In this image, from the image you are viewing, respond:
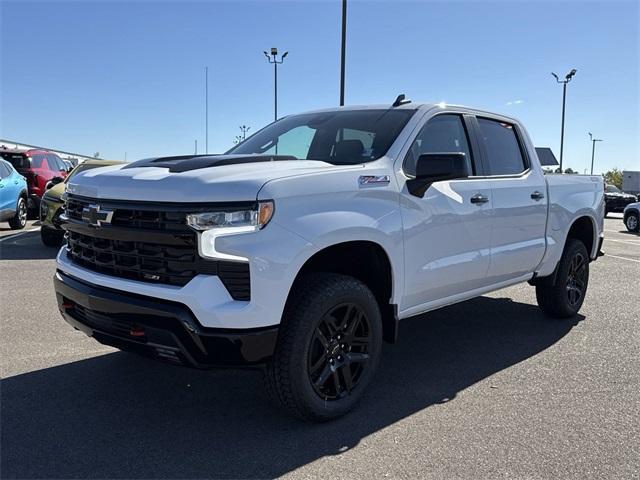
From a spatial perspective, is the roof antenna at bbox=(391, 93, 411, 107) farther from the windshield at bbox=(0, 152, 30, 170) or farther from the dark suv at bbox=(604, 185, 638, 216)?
the dark suv at bbox=(604, 185, 638, 216)

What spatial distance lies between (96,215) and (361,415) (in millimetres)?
1944

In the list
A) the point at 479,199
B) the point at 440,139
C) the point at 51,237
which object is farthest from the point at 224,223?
the point at 51,237

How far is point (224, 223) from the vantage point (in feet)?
9.41

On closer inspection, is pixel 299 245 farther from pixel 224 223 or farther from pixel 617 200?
pixel 617 200

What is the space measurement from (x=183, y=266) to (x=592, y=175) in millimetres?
4817

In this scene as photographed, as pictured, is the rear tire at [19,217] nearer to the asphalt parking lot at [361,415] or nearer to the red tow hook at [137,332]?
the asphalt parking lot at [361,415]

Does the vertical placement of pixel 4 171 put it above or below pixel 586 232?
above

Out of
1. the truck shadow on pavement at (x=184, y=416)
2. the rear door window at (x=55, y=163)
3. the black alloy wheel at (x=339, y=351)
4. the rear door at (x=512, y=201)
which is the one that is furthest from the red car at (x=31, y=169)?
the black alloy wheel at (x=339, y=351)

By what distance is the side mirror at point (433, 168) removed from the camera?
3.60m

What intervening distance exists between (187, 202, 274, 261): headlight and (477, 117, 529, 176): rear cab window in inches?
96.6

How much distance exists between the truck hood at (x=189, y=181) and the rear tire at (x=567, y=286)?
3229mm

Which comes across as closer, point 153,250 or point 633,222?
point 153,250

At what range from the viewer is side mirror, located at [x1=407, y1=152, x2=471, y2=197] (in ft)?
11.8

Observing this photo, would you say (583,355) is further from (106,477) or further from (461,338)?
(106,477)
